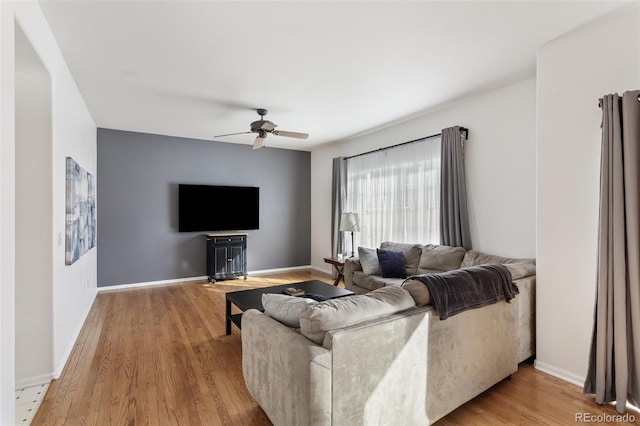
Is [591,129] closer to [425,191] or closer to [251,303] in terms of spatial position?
[425,191]

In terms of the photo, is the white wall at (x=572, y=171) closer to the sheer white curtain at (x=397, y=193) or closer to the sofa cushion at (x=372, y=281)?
the sofa cushion at (x=372, y=281)

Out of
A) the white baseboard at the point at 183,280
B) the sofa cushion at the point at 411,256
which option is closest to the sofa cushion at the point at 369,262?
the sofa cushion at the point at 411,256

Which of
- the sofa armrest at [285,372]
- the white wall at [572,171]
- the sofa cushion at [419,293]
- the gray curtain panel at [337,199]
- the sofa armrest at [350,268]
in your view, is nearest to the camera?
the sofa armrest at [285,372]

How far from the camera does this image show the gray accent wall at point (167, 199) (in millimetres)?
5332

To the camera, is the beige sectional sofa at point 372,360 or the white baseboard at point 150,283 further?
the white baseboard at point 150,283

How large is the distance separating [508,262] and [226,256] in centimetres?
449

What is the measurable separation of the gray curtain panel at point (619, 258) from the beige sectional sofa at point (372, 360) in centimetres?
62

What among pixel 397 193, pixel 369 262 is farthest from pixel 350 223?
pixel 369 262

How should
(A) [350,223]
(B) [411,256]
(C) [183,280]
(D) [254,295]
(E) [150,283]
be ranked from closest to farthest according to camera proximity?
(D) [254,295]
(B) [411,256]
(A) [350,223]
(E) [150,283]
(C) [183,280]

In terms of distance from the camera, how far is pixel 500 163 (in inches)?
142

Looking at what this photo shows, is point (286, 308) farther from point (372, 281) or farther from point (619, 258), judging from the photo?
point (372, 281)

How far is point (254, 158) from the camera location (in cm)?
657

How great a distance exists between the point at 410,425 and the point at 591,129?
2.42 metres

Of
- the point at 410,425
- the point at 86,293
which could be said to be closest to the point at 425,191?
the point at 410,425
